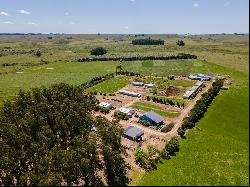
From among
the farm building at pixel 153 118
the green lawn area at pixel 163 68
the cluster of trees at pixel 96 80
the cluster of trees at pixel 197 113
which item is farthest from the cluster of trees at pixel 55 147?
the green lawn area at pixel 163 68

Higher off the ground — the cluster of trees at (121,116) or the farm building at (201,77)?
the farm building at (201,77)

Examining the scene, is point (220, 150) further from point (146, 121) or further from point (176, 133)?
point (146, 121)

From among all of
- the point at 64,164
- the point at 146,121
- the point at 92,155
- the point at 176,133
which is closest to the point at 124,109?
the point at 146,121

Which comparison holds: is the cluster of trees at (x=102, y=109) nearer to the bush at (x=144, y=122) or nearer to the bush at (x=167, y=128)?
the bush at (x=144, y=122)

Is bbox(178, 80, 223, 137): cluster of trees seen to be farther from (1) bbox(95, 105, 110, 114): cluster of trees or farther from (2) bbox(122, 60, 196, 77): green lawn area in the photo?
(2) bbox(122, 60, 196, 77): green lawn area

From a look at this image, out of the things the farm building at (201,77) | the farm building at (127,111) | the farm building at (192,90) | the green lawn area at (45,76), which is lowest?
the green lawn area at (45,76)
